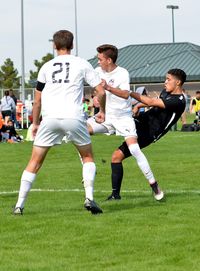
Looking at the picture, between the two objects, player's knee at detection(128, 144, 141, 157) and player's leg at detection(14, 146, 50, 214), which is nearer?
player's leg at detection(14, 146, 50, 214)

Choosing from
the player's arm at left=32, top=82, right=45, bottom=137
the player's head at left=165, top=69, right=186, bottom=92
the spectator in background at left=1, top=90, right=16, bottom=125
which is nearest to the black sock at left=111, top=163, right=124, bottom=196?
the player's head at left=165, top=69, right=186, bottom=92

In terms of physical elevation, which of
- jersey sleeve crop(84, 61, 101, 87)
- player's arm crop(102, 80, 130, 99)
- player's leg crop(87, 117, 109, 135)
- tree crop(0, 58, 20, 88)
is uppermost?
jersey sleeve crop(84, 61, 101, 87)

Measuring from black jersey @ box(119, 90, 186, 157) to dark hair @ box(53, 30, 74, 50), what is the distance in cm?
216

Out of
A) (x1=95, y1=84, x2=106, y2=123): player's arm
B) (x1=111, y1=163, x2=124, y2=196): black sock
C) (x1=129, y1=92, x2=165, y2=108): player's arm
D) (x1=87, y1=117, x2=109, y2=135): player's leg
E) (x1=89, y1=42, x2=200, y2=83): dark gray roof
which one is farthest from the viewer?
(x1=89, y1=42, x2=200, y2=83): dark gray roof

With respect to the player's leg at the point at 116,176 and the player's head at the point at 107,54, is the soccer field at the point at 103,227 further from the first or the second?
the player's head at the point at 107,54

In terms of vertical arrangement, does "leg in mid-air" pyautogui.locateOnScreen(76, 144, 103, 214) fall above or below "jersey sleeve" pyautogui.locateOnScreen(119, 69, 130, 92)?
below

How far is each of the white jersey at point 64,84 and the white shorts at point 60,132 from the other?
0.22ft

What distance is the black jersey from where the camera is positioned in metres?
11.5

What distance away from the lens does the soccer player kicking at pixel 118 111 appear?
11.4 metres

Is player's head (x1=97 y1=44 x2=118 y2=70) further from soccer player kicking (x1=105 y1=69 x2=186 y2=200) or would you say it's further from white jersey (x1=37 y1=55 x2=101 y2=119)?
white jersey (x1=37 y1=55 x2=101 y2=119)

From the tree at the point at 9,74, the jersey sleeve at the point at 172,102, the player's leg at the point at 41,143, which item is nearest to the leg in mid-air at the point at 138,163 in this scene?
the jersey sleeve at the point at 172,102

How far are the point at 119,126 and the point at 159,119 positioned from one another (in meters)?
0.55

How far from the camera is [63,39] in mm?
9773

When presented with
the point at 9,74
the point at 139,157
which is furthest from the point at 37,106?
the point at 9,74
